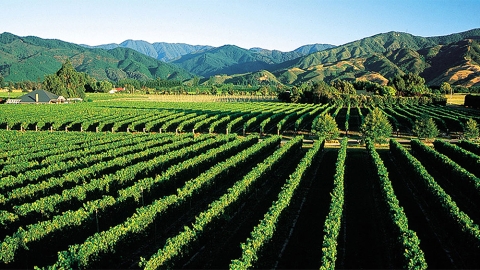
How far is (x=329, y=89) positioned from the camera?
12294 cm

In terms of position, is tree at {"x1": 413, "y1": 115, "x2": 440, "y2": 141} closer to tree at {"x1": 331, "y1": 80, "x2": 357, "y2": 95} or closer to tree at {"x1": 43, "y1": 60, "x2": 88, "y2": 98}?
tree at {"x1": 331, "y1": 80, "x2": 357, "y2": 95}

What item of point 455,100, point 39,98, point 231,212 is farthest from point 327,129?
point 455,100

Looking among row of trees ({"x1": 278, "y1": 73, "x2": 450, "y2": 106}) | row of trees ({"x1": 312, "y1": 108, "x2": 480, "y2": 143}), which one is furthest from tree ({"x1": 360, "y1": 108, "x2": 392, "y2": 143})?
row of trees ({"x1": 278, "y1": 73, "x2": 450, "y2": 106})

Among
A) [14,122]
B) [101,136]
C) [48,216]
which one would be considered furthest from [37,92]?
[48,216]

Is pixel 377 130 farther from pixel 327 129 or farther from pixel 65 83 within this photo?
pixel 65 83

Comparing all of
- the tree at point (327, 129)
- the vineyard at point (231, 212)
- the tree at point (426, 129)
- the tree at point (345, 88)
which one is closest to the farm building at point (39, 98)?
the vineyard at point (231, 212)

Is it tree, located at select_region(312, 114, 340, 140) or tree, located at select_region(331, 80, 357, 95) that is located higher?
tree, located at select_region(331, 80, 357, 95)

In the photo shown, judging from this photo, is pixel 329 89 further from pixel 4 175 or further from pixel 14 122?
pixel 4 175

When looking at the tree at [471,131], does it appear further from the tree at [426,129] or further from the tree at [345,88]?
the tree at [345,88]

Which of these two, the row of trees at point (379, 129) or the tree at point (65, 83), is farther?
the tree at point (65, 83)

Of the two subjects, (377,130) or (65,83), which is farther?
(65,83)

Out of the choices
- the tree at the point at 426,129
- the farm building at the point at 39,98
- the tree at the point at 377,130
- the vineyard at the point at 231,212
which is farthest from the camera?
the farm building at the point at 39,98

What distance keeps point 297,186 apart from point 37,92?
116m

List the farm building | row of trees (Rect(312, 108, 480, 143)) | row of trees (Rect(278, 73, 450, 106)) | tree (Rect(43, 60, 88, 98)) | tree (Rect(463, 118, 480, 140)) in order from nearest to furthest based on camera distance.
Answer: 1. row of trees (Rect(312, 108, 480, 143))
2. tree (Rect(463, 118, 480, 140))
3. the farm building
4. row of trees (Rect(278, 73, 450, 106))
5. tree (Rect(43, 60, 88, 98))
